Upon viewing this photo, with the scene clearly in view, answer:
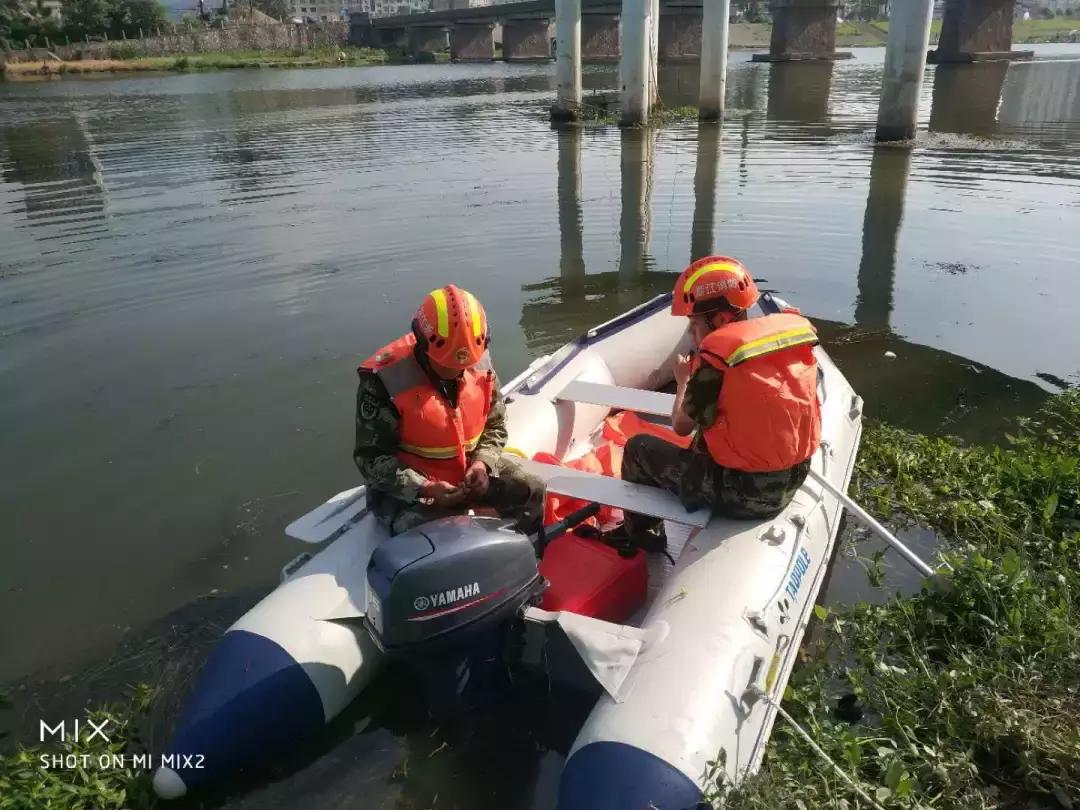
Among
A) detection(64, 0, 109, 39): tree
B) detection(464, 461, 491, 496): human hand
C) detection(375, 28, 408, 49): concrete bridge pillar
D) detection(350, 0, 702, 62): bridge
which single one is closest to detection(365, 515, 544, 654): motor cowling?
detection(464, 461, 491, 496): human hand

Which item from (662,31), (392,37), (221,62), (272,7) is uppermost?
(272,7)

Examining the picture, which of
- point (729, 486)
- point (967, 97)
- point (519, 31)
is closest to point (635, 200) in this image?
point (729, 486)

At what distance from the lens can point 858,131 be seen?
1861 centimetres

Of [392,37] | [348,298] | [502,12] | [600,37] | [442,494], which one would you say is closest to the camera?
[442,494]

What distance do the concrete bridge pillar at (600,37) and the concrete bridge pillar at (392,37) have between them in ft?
74.7

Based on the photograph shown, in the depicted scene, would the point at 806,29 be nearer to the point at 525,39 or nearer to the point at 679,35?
the point at 679,35

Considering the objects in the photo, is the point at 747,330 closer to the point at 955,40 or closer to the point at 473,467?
the point at 473,467

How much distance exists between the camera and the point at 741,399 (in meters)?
3.05

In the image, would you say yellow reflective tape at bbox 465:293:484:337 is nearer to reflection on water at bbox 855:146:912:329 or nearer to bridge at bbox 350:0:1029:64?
reflection on water at bbox 855:146:912:329

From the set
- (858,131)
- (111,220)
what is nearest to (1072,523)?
(111,220)

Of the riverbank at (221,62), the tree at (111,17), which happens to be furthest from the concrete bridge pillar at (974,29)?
the tree at (111,17)

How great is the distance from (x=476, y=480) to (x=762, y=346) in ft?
4.12

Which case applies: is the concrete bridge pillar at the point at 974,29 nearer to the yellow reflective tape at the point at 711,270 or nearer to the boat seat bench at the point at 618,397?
the boat seat bench at the point at 618,397

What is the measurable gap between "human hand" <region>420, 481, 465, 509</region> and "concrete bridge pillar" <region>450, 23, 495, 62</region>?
67.5m
